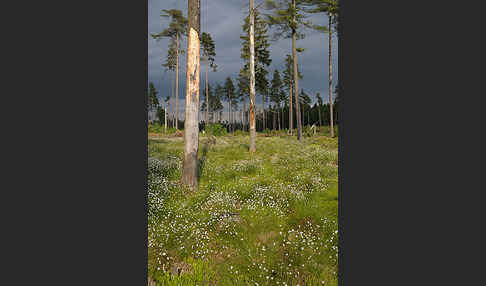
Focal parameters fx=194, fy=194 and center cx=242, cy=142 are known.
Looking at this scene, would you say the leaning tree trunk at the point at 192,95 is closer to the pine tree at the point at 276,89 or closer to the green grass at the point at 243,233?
the green grass at the point at 243,233

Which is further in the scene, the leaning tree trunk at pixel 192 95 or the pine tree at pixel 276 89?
the pine tree at pixel 276 89

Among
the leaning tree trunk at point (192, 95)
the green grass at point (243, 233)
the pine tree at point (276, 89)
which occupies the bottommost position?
the green grass at point (243, 233)

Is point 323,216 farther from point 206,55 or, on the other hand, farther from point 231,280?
point 206,55

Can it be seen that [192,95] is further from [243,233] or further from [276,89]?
[276,89]

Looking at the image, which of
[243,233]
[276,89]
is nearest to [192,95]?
[243,233]

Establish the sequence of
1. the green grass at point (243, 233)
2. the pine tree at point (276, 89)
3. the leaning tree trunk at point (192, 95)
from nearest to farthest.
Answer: the green grass at point (243, 233), the leaning tree trunk at point (192, 95), the pine tree at point (276, 89)

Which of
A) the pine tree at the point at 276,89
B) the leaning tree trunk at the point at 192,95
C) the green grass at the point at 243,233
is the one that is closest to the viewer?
the green grass at the point at 243,233

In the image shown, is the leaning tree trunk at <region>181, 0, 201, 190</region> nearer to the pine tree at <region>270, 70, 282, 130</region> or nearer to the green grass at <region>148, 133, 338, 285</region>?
the green grass at <region>148, 133, 338, 285</region>

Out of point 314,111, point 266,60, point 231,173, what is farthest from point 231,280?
point 314,111

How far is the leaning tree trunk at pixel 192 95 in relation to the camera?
4.45m

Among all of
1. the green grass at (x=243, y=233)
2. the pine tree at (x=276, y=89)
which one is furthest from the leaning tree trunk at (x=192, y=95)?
the pine tree at (x=276, y=89)

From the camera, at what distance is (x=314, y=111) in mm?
74188

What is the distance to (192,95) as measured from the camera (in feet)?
15.3

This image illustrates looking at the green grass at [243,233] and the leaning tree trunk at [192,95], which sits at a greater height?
the leaning tree trunk at [192,95]
